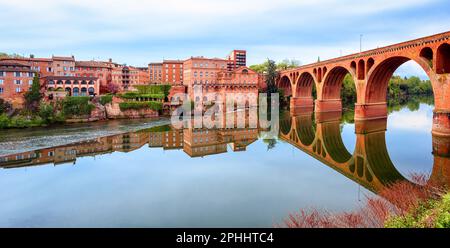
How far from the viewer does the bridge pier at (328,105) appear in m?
53.8

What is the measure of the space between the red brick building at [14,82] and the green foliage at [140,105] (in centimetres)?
1339

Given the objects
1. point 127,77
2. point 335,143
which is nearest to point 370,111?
point 335,143

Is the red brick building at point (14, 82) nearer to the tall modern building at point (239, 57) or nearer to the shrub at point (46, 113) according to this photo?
the shrub at point (46, 113)

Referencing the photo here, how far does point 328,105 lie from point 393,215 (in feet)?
154

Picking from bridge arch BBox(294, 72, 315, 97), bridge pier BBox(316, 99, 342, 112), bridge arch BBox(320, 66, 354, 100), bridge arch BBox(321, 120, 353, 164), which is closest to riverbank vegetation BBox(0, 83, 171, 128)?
bridge pier BBox(316, 99, 342, 112)

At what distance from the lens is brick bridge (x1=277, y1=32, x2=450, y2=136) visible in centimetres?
2734

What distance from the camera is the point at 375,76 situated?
130 feet

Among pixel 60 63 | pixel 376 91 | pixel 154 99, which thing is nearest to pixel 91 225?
pixel 376 91

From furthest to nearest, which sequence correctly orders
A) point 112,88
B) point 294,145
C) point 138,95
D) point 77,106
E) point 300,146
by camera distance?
1. point 112,88
2. point 138,95
3. point 77,106
4. point 294,145
5. point 300,146

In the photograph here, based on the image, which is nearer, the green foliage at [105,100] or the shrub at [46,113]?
the shrub at [46,113]

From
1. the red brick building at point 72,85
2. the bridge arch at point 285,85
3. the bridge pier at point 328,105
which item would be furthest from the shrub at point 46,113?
the bridge arch at point 285,85

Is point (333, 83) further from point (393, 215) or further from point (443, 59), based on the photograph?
point (393, 215)

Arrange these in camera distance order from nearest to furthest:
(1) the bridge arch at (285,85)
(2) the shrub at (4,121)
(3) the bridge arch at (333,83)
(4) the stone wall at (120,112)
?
(2) the shrub at (4,121), (4) the stone wall at (120,112), (3) the bridge arch at (333,83), (1) the bridge arch at (285,85)
